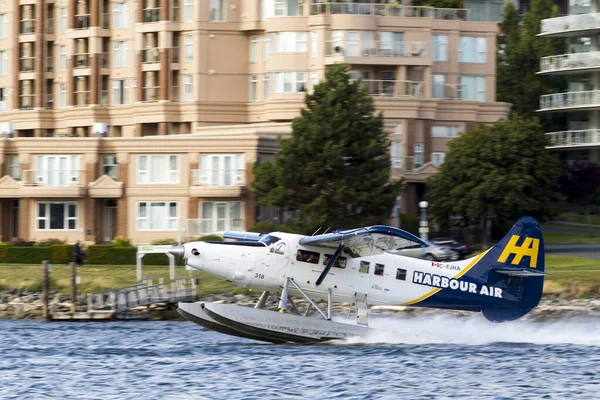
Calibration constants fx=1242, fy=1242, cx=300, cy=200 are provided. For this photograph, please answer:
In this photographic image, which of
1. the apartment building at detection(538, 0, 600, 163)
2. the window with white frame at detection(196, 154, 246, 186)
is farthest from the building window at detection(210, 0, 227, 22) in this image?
the apartment building at detection(538, 0, 600, 163)

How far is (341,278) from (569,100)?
56.3 metres

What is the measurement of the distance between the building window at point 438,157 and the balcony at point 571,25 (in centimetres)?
1885

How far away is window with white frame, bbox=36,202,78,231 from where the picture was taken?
65.6m

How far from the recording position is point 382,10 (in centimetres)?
7275

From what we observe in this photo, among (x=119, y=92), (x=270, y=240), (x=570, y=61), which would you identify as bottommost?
(x=270, y=240)

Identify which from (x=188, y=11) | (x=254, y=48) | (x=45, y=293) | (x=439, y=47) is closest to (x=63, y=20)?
(x=188, y=11)

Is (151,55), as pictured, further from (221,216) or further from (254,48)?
(221,216)

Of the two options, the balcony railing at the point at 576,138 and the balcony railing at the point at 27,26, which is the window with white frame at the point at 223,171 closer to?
the balcony railing at the point at 27,26

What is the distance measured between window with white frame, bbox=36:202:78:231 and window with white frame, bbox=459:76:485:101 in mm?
24953

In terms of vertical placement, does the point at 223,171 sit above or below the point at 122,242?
above

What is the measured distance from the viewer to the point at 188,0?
245 feet

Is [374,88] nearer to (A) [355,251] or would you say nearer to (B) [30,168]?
(B) [30,168]

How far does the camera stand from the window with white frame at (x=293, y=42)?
236 ft

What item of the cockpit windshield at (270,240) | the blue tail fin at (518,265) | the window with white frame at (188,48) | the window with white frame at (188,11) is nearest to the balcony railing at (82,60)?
the window with white frame at (188,48)
